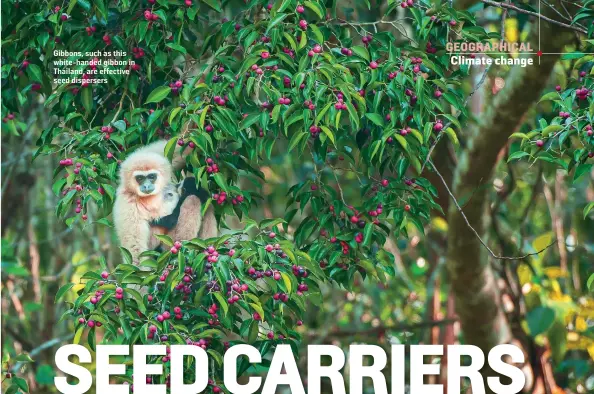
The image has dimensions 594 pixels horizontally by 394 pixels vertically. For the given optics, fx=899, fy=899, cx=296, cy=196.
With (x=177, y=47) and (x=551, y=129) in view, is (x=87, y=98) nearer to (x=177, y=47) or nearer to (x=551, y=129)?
(x=177, y=47)

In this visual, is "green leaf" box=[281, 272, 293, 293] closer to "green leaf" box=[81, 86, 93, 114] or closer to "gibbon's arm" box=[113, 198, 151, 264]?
"gibbon's arm" box=[113, 198, 151, 264]

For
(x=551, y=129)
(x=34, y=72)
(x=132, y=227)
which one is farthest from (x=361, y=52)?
(x=34, y=72)

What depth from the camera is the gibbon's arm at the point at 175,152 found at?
3166 mm

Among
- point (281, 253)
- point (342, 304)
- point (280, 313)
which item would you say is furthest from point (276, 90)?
point (342, 304)

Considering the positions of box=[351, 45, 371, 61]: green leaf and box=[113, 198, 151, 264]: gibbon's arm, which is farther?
box=[113, 198, 151, 264]: gibbon's arm

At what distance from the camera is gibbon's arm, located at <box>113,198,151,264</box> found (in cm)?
326

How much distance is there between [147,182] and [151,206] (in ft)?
0.31

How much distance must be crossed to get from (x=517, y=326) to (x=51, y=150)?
2.12 meters

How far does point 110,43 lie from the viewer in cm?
324

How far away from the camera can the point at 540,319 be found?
12.2ft

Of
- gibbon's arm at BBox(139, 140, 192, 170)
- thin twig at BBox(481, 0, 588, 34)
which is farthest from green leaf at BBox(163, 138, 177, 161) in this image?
thin twig at BBox(481, 0, 588, 34)

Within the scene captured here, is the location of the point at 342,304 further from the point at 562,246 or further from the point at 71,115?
the point at 71,115

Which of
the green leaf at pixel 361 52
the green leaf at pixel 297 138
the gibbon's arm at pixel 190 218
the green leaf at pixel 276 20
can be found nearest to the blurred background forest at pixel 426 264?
the gibbon's arm at pixel 190 218

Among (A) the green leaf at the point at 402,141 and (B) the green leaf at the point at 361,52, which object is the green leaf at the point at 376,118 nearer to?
(A) the green leaf at the point at 402,141
